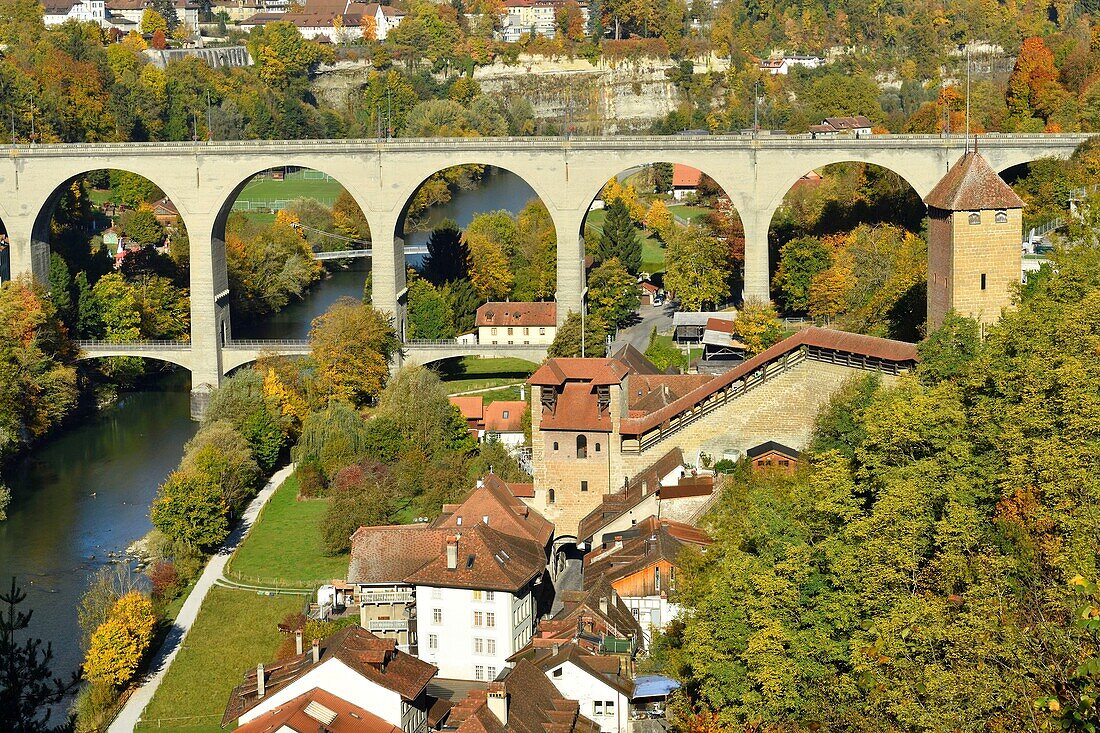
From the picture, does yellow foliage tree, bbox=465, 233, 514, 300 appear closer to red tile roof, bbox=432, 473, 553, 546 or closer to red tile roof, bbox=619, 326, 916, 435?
red tile roof, bbox=619, 326, 916, 435

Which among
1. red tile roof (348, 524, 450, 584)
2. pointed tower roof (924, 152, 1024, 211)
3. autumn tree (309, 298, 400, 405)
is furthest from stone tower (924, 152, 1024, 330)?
autumn tree (309, 298, 400, 405)

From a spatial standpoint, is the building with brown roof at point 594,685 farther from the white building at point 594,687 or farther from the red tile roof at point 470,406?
the red tile roof at point 470,406

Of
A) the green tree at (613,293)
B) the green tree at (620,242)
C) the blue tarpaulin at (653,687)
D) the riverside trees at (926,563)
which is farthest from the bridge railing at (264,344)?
the blue tarpaulin at (653,687)

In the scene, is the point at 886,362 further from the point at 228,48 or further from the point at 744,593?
the point at 228,48

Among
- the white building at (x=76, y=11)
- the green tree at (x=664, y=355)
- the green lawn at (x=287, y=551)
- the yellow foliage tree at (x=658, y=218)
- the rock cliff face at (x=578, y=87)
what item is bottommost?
the green lawn at (x=287, y=551)

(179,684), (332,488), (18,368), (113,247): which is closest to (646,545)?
(179,684)
